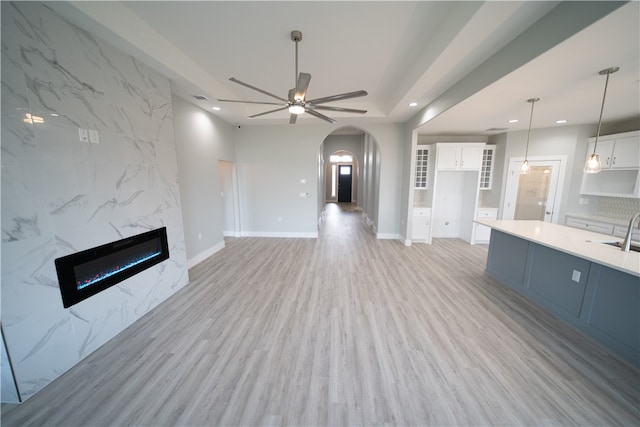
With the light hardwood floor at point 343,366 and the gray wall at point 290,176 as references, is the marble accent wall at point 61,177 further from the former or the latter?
the gray wall at point 290,176

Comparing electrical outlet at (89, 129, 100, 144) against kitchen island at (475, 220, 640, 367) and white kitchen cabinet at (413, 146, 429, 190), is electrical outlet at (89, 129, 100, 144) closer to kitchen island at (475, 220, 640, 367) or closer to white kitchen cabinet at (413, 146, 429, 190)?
kitchen island at (475, 220, 640, 367)

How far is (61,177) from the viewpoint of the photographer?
5.90 feet

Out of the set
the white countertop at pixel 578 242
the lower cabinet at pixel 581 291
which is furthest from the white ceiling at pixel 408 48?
the lower cabinet at pixel 581 291

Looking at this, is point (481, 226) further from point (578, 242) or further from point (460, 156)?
point (578, 242)

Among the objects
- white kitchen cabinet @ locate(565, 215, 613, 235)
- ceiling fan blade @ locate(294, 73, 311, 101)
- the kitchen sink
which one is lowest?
white kitchen cabinet @ locate(565, 215, 613, 235)

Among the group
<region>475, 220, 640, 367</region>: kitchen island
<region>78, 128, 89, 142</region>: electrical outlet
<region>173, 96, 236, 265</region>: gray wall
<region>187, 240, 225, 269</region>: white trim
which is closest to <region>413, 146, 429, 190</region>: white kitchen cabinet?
<region>475, 220, 640, 367</region>: kitchen island

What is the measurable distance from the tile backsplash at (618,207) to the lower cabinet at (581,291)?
273 cm

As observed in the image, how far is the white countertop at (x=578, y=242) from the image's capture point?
76.7 inches

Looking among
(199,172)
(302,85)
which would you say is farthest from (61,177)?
(199,172)

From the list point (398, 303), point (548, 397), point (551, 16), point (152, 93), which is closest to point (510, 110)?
point (551, 16)

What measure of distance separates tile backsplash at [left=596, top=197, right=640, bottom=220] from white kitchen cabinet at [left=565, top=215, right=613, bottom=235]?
376mm

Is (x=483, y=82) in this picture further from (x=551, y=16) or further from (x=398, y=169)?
(x=398, y=169)

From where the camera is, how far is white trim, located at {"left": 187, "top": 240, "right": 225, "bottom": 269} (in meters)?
3.97

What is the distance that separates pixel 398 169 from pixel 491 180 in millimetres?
2333
